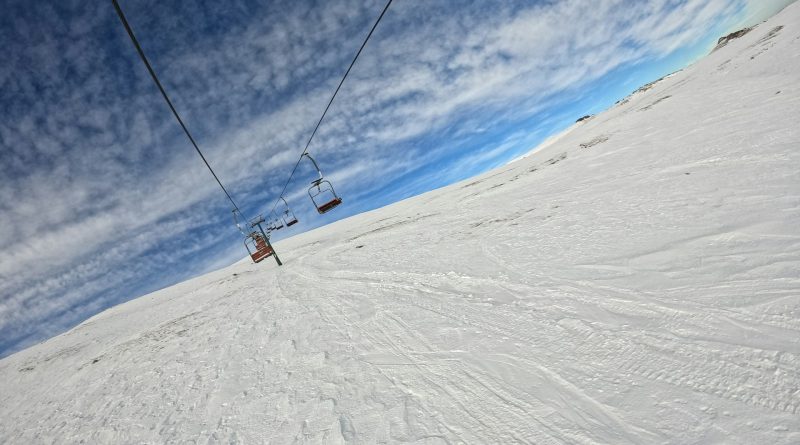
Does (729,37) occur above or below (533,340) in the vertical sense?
above

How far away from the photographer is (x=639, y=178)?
37.5ft

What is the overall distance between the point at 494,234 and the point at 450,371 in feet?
22.8

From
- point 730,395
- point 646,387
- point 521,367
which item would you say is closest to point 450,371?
point 521,367

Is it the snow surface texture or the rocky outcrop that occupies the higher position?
the rocky outcrop

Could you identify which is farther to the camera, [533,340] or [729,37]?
[729,37]

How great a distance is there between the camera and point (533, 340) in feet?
16.3

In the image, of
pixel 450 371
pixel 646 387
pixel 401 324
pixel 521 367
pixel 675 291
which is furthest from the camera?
pixel 401 324

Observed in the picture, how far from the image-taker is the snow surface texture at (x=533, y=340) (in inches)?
140

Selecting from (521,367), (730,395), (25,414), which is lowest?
(730,395)

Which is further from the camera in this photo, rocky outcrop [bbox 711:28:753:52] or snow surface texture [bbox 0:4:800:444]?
rocky outcrop [bbox 711:28:753:52]

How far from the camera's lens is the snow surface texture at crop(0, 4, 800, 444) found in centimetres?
355

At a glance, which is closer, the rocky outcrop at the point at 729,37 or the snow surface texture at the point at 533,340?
the snow surface texture at the point at 533,340

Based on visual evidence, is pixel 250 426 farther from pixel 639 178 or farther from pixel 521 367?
pixel 639 178

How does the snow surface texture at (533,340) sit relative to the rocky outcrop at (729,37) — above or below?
below
